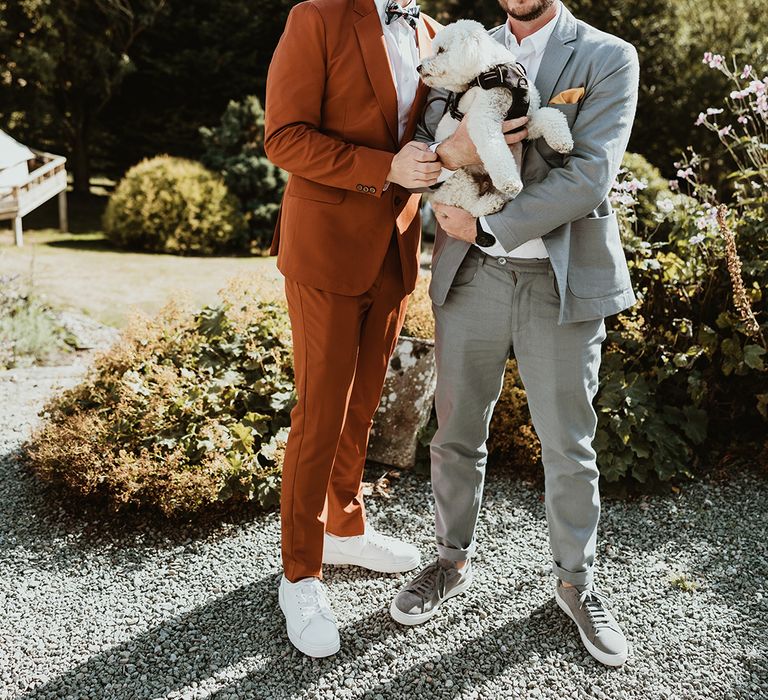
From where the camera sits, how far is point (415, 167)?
2.40 m

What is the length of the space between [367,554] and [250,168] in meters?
9.69

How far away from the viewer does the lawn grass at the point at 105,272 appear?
26.1ft

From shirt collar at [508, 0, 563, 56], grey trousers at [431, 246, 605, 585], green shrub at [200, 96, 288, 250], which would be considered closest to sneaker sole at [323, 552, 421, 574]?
grey trousers at [431, 246, 605, 585]

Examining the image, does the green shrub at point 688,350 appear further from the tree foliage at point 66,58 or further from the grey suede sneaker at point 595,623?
the tree foliage at point 66,58

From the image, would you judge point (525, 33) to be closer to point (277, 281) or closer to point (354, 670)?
point (354, 670)

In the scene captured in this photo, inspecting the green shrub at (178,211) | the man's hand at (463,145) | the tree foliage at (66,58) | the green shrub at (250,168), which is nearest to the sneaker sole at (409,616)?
→ the man's hand at (463,145)

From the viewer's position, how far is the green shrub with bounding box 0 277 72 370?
5.78 m

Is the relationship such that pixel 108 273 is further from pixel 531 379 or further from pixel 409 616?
pixel 531 379

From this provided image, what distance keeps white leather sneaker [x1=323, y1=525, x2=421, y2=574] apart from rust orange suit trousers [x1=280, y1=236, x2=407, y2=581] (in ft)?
1.04

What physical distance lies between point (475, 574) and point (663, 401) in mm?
1702

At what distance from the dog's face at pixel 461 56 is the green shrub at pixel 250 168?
9570 millimetres

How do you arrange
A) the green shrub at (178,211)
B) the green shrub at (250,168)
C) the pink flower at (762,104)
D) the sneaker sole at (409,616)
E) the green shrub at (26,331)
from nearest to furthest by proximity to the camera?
the sneaker sole at (409,616)
the pink flower at (762,104)
the green shrub at (26,331)
the green shrub at (178,211)
the green shrub at (250,168)

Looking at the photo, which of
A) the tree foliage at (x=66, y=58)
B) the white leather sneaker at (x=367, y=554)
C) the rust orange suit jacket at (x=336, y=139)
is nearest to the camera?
the rust orange suit jacket at (x=336, y=139)

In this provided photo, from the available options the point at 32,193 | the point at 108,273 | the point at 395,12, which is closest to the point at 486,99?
the point at 395,12
